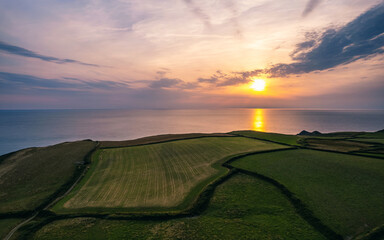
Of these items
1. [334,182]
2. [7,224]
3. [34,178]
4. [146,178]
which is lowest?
[7,224]

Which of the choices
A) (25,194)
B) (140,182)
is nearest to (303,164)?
(140,182)

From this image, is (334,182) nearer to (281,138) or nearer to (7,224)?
(281,138)

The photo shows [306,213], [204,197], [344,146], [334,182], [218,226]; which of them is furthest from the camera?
[344,146]

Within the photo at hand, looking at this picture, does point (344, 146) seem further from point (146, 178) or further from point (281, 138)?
point (146, 178)

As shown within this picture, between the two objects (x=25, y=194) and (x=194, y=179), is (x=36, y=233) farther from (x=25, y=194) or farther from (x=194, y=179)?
(x=194, y=179)

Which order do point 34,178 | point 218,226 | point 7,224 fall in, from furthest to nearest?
point 34,178 < point 7,224 < point 218,226

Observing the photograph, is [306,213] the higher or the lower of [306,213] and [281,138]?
the lower

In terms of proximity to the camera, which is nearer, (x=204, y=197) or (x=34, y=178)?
(x=204, y=197)

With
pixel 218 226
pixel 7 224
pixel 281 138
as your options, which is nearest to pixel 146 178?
pixel 218 226

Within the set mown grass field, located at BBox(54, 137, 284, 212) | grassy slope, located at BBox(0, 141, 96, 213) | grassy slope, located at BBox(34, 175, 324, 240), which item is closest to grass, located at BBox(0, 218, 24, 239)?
grassy slope, located at BBox(0, 141, 96, 213)
